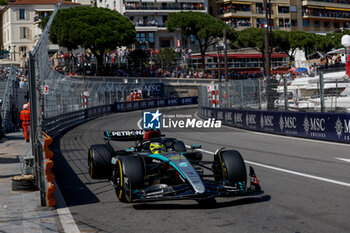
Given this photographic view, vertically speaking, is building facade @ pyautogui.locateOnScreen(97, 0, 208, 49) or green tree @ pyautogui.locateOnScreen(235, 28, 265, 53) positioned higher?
building facade @ pyautogui.locateOnScreen(97, 0, 208, 49)

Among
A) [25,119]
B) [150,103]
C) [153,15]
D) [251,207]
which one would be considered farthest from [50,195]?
[153,15]

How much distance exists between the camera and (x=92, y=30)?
6412cm

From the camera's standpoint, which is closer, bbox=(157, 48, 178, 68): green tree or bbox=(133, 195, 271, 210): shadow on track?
bbox=(133, 195, 271, 210): shadow on track

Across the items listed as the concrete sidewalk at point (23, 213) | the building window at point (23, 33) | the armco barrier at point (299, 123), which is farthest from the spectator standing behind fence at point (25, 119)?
the building window at point (23, 33)

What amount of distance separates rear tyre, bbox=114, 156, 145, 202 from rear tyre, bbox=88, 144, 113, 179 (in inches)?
80.8

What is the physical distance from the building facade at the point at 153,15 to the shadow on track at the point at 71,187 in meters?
64.7

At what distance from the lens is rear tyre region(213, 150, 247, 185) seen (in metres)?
8.00

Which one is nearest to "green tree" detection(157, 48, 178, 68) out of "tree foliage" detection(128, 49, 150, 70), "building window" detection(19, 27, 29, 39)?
"tree foliage" detection(128, 49, 150, 70)

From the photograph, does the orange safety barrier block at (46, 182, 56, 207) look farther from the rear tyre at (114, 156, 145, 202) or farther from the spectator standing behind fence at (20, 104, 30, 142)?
the spectator standing behind fence at (20, 104, 30, 142)

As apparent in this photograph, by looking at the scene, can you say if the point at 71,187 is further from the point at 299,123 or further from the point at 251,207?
the point at 299,123

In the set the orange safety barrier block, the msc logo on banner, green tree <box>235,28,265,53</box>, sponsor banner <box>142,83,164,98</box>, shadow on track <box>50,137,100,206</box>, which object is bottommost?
shadow on track <box>50,137,100,206</box>

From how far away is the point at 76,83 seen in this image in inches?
1320

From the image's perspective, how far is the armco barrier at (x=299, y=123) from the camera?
16125 mm

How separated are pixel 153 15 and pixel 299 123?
64533 mm
